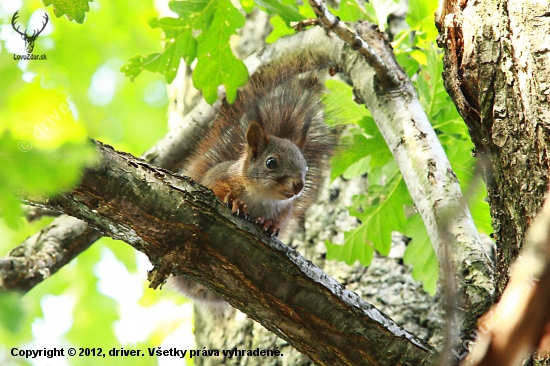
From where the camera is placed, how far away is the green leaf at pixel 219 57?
2516 mm

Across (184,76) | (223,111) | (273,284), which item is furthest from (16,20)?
(273,284)

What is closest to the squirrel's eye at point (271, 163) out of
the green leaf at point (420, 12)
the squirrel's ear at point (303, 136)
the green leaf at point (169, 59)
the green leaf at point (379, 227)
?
the squirrel's ear at point (303, 136)

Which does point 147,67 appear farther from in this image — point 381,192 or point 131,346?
point 131,346

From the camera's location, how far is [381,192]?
8.72 feet

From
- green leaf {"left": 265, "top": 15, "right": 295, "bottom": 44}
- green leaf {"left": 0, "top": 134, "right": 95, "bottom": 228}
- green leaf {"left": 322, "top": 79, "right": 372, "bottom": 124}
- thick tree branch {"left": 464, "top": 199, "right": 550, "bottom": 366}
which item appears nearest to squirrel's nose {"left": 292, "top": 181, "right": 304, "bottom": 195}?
green leaf {"left": 322, "top": 79, "right": 372, "bottom": 124}

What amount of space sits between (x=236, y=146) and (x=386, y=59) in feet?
3.41

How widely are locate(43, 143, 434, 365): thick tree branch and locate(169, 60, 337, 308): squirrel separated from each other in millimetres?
810

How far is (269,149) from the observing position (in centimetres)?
285

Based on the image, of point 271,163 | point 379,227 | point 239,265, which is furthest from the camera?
point 271,163

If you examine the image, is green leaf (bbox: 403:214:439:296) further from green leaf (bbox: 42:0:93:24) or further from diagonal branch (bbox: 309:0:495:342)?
green leaf (bbox: 42:0:93:24)

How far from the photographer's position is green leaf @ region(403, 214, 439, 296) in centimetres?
253

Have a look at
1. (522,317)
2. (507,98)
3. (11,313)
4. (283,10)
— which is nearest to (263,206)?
(283,10)

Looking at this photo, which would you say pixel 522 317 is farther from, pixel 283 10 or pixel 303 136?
pixel 303 136

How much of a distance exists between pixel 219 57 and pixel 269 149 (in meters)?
0.54
